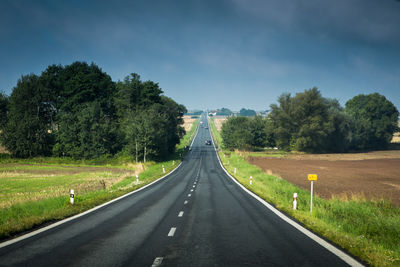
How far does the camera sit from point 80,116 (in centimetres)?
4766

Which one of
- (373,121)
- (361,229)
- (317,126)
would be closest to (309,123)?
(317,126)

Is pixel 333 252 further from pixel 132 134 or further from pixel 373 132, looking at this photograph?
pixel 373 132

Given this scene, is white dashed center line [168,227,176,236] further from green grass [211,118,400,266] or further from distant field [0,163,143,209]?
distant field [0,163,143,209]

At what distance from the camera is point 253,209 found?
10969 millimetres

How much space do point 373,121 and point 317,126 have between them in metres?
40.1

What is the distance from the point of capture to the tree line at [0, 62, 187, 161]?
152 ft

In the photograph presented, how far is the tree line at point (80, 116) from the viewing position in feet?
152

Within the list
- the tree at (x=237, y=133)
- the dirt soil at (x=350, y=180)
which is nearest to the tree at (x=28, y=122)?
the dirt soil at (x=350, y=180)

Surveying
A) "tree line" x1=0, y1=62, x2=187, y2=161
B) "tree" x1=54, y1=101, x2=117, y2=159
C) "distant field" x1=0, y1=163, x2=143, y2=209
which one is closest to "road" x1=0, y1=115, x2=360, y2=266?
"distant field" x1=0, y1=163, x2=143, y2=209

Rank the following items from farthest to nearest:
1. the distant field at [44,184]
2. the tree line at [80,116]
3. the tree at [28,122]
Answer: the tree line at [80,116], the tree at [28,122], the distant field at [44,184]

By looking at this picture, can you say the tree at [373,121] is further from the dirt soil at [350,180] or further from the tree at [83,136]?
the tree at [83,136]

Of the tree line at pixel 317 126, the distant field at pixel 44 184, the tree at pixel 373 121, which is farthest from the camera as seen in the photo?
the tree at pixel 373 121

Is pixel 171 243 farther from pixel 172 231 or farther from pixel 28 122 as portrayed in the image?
pixel 28 122

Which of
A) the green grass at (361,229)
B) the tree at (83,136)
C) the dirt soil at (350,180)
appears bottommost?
the dirt soil at (350,180)
